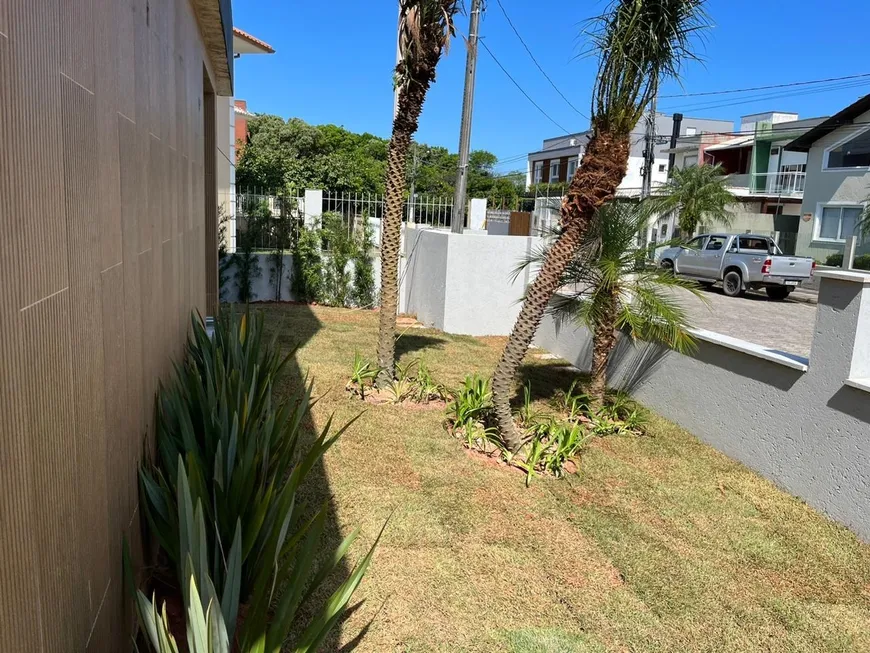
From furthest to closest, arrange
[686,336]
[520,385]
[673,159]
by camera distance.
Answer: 1. [673,159]
2. [520,385]
3. [686,336]

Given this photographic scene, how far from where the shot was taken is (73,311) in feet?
5.64

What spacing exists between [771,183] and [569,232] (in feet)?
112

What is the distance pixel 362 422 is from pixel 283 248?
309 inches

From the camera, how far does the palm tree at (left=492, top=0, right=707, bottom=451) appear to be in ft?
18.9

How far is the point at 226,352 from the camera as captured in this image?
517 cm

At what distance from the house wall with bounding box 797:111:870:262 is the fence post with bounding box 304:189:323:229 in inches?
834

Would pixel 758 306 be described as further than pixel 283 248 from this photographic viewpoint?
Yes

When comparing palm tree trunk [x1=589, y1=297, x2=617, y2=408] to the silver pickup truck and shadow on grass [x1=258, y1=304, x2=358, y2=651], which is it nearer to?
shadow on grass [x1=258, y1=304, x2=358, y2=651]

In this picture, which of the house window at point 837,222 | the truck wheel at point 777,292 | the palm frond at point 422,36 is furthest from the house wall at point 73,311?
the house window at point 837,222

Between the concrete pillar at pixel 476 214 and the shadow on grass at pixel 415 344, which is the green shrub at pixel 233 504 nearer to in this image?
the shadow on grass at pixel 415 344

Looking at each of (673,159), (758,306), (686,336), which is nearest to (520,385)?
(686,336)

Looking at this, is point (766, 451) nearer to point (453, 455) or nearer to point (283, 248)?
point (453, 455)

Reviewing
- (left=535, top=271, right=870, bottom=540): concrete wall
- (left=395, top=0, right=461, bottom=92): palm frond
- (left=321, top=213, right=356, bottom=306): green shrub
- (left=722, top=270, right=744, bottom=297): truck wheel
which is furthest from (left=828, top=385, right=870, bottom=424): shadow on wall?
(left=722, top=270, right=744, bottom=297): truck wheel

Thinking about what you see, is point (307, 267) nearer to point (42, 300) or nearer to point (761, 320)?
point (761, 320)
